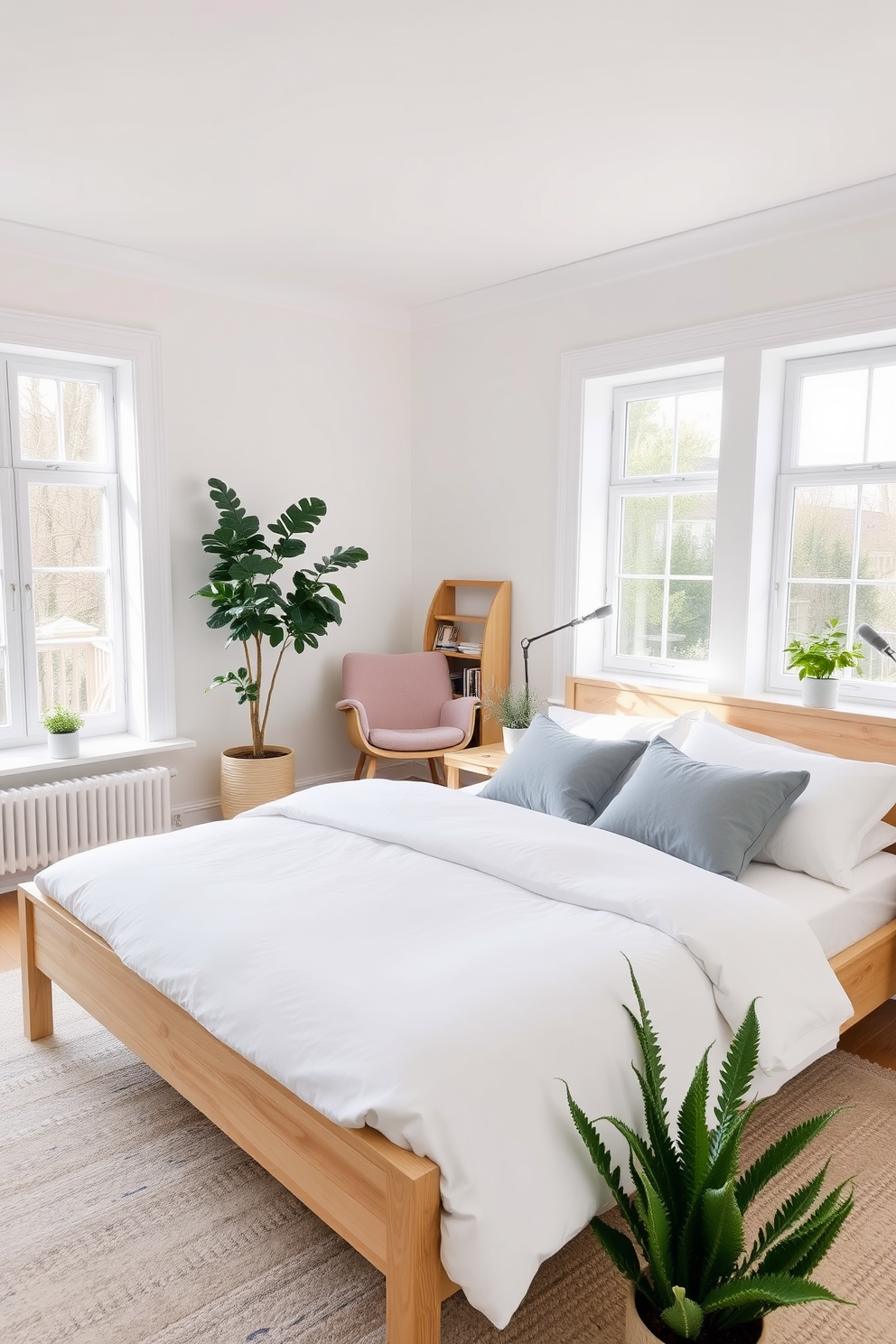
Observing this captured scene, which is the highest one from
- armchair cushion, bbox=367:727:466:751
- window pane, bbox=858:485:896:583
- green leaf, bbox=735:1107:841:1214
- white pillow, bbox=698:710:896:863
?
window pane, bbox=858:485:896:583

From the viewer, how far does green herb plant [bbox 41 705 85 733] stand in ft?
13.3

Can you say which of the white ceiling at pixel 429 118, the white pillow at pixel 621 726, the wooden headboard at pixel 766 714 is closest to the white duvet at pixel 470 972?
the white pillow at pixel 621 726

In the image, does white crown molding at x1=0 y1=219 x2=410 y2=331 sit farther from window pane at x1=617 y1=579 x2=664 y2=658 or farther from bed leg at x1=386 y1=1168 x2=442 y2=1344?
bed leg at x1=386 y1=1168 x2=442 y2=1344

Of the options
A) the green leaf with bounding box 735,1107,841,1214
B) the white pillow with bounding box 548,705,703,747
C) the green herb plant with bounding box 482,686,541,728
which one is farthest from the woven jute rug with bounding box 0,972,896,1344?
the green herb plant with bounding box 482,686,541,728

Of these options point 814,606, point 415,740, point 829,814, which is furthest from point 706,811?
point 415,740

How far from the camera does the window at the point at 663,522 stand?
4.16 meters

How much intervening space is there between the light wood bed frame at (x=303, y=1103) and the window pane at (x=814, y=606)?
1.62 feet

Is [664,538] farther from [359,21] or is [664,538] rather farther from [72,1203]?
[72,1203]

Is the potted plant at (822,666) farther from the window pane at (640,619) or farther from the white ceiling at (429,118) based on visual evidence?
the white ceiling at (429,118)

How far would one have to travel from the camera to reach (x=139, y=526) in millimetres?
4297

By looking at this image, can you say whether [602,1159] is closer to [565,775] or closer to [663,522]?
[565,775]

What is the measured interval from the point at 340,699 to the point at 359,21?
11.2 feet

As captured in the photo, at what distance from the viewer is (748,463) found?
3.80 m

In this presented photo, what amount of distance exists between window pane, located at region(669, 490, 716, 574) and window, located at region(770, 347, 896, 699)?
1.10 feet
